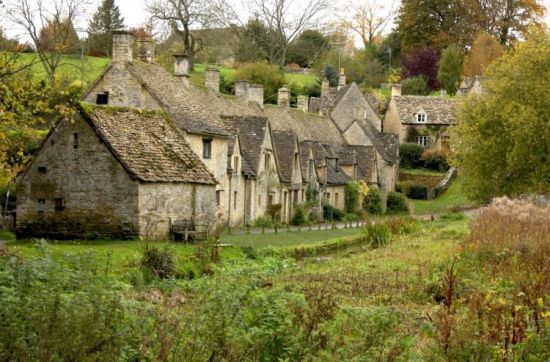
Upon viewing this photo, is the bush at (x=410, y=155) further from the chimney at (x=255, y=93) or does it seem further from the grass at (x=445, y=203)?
the chimney at (x=255, y=93)

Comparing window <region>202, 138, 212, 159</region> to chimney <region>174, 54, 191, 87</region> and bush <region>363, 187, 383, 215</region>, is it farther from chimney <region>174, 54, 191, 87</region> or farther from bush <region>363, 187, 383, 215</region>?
bush <region>363, 187, 383, 215</region>

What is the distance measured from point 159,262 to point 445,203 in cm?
4593

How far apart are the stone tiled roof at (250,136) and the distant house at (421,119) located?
115 ft

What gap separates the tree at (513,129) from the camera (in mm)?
46188

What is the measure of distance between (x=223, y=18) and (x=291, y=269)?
231 feet

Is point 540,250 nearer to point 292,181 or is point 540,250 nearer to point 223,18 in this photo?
point 292,181

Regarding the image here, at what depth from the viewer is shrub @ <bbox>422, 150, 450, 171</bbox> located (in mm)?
81438

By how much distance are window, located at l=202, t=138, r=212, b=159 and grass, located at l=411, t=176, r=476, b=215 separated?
903 inches

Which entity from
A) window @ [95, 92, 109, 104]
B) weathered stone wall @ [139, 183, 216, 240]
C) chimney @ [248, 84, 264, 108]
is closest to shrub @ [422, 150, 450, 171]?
chimney @ [248, 84, 264, 108]

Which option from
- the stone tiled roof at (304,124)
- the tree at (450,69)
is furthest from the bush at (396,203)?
the tree at (450,69)

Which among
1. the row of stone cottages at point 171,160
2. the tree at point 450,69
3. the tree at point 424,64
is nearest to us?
the row of stone cottages at point 171,160

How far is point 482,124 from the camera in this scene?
157 feet

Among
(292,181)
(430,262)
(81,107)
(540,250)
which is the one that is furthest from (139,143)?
(292,181)

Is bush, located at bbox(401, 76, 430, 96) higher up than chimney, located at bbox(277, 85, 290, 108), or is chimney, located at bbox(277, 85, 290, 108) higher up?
bush, located at bbox(401, 76, 430, 96)
